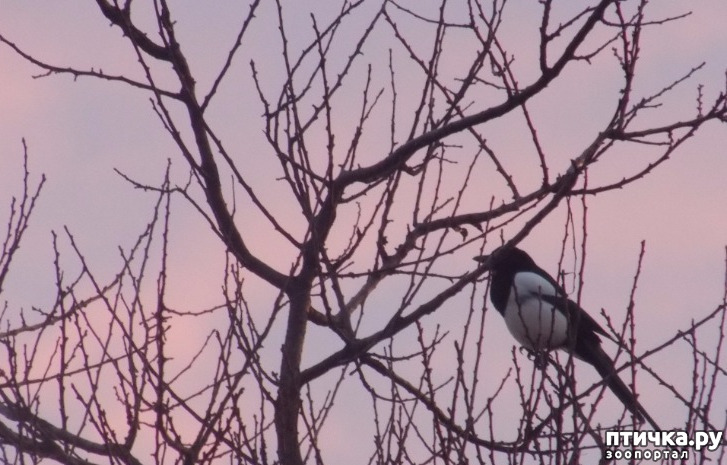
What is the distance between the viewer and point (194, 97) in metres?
3.60

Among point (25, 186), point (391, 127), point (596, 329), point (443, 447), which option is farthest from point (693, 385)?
point (596, 329)

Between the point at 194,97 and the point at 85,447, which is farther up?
the point at 194,97

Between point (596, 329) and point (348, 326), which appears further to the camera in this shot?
point (596, 329)

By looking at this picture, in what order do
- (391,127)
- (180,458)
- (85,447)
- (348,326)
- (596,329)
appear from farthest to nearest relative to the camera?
(596,329)
(391,127)
(348,326)
(85,447)
(180,458)

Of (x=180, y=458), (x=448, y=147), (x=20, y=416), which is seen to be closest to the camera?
(x=180, y=458)

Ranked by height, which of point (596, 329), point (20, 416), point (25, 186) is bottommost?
point (20, 416)

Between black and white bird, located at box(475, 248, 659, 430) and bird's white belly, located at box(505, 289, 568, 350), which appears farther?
bird's white belly, located at box(505, 289, 568, 350)

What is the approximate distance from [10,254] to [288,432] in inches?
42.6

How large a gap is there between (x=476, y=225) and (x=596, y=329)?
3230 millimetres

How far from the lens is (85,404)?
290cm

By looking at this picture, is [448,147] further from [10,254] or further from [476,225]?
[10,254]

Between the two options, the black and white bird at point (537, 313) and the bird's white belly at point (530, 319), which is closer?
the black and white bird at point (537, 313)

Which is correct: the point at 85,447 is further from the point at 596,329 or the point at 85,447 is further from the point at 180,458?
the point at 596,329

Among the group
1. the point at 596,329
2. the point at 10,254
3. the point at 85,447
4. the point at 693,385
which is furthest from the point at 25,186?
the point at 596,329
